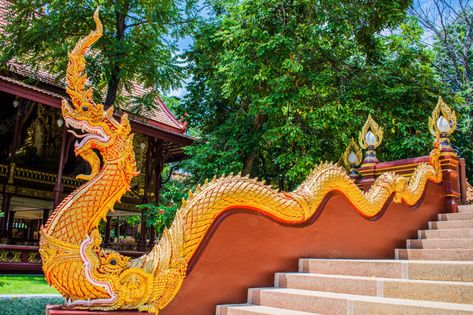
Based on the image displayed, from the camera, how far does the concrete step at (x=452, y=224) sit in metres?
5.61

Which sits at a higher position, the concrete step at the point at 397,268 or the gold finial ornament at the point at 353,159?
the gold finial ornament at the point at 353,159

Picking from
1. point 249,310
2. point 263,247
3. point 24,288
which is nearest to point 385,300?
point 249,310

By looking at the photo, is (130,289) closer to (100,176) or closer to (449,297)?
(100,176)

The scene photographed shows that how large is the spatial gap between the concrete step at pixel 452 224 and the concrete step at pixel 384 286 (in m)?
2.87

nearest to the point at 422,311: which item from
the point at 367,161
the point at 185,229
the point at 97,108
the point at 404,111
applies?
the point at 185,229

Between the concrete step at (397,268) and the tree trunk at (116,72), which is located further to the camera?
the tree trunk at (116,72)

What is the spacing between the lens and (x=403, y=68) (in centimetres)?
992

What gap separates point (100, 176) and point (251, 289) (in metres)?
1.55

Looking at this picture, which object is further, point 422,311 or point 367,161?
point 367,161

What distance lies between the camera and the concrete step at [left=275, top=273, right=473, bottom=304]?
2986 millimetres

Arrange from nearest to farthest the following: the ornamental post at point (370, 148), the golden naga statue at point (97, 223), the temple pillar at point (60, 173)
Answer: the golden naga statue at point (97, 223) → the ornamental post at point (370, 148) → the temple pillar at point (60, 173)

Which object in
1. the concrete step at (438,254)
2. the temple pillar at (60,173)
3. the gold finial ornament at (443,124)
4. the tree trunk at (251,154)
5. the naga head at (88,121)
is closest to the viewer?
the naga head at (88,121)

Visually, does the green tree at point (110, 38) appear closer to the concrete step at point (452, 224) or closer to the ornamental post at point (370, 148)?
the ornamental post at point (370, 148)

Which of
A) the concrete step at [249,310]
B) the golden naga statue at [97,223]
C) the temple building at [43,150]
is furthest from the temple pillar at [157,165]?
the concrete step at [249,310]
